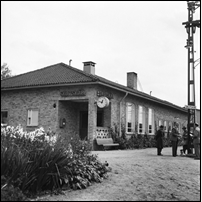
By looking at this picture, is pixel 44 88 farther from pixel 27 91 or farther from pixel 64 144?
→ pixel 64 144

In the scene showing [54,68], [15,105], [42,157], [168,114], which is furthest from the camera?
[168,114]

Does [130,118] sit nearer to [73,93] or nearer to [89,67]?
[89,67]

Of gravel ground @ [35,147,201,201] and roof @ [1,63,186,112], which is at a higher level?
roof @ [1,63,186,112]

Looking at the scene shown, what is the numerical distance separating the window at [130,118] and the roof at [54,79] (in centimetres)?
100

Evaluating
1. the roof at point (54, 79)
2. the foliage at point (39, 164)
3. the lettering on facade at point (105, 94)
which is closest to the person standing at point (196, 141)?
the roof at point (54, 79)

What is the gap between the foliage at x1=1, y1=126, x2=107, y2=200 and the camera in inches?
244

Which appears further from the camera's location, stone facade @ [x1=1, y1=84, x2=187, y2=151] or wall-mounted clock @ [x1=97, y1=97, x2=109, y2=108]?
stone facade @ [x1=1, y1=84, x2=187, y2=151]

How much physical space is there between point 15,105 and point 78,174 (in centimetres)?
1518

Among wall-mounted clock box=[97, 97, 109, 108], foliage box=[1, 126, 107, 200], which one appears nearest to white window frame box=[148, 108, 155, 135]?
wall-mounted clock box=[97, 97, 109, 108]

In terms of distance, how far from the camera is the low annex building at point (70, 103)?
62.8 ft

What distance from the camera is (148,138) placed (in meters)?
24.9

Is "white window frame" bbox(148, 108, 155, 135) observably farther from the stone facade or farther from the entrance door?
the entrance door

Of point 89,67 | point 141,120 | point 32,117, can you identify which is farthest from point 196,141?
point 89,67

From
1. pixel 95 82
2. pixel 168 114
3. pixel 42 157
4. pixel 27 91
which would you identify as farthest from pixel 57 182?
pixel 168 114
